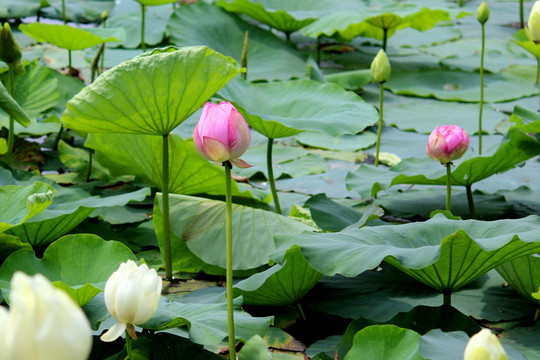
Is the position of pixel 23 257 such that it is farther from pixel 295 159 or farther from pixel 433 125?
pixel 433 125

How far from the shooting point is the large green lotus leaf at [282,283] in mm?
1128

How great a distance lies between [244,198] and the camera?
1.67 m

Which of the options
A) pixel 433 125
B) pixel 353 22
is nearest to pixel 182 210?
pixel 433 125

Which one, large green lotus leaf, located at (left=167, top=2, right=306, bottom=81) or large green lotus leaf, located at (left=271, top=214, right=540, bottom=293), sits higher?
large green lotus leaf, located at (left=271, top=214, right=540, bottom=293)

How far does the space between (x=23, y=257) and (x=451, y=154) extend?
0.86m

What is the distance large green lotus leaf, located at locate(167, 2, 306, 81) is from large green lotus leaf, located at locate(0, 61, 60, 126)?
0.95m

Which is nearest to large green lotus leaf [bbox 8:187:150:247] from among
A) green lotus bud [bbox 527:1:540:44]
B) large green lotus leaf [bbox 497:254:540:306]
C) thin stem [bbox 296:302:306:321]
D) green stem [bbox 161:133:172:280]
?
green stem [bbox 161:133:172:280]

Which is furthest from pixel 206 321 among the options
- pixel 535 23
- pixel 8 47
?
pixel 535 23

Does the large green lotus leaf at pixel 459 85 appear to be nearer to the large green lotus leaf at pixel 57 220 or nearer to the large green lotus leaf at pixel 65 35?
the large green lotus leaf at pixel 65 35

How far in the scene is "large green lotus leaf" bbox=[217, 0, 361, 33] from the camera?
3.19m

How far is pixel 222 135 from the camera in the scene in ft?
3.11

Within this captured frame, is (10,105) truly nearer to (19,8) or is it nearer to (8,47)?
(8,47)

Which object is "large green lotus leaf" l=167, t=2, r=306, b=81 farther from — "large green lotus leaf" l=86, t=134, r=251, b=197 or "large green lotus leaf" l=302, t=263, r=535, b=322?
"large green lotus leaf" l=302, t=263, r=535, b=322

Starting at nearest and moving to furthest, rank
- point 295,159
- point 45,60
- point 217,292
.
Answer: point 217,292
point 295,159
point 45,60
